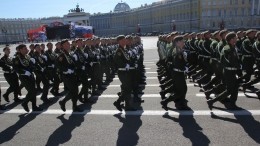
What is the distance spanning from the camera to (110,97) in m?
11.0

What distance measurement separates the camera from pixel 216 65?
9.43m

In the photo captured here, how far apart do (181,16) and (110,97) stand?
9799 cm

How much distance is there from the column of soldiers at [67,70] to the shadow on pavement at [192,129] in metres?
1.71

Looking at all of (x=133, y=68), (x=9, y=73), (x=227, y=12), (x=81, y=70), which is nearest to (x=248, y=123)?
(x=133, y=68)

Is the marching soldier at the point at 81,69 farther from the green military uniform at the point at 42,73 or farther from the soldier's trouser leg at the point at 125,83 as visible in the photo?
the soldier's trouser leg at the point at 125,83

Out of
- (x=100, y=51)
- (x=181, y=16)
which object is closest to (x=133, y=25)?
(x=181, y=16)

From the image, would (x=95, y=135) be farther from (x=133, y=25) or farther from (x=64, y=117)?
(x=133, y=25)

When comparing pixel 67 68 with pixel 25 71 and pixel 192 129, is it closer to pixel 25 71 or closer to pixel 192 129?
pixel 25 71

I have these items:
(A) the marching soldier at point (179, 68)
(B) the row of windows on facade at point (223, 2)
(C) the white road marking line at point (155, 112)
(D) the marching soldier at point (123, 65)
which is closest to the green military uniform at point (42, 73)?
(C) the white road marking line at point (155, 112)

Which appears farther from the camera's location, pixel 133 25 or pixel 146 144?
pixel 133 25

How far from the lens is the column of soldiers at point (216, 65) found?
7.98 m

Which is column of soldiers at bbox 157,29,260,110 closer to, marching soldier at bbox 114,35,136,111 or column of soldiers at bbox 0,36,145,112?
marching soldier at bbox 114,35,136,111

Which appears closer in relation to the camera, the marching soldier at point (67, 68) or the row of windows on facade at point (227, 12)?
the marching soldier at point (67, 68)

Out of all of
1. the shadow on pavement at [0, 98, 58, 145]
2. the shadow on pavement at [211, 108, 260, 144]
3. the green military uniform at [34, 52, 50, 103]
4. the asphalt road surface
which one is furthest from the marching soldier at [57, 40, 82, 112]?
the shadow on pavement at [211, 108, 260, 144]
